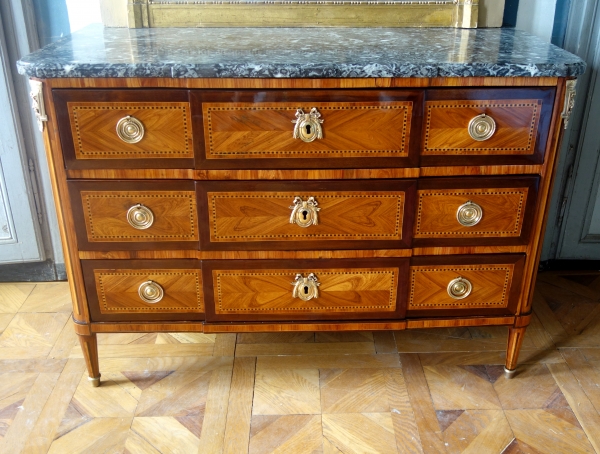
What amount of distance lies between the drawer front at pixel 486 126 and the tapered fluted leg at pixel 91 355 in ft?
2.87

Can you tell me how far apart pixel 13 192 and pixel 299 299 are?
0.99m

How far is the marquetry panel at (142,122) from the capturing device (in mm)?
1104

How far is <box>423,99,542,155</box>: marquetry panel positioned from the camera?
1123mm

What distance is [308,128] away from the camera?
1.12 metres

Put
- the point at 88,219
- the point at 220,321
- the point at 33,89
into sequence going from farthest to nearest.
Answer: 1. the point at 220,321
2. the point at 88,219
3. the point at 33,89

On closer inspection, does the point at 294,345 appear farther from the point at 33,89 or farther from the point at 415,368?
the point at 33,89

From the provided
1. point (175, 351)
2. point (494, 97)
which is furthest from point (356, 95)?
point (175, 351)

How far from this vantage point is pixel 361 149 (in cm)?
115

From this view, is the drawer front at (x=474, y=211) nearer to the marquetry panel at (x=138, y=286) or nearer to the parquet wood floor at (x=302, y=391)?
the parquet wood floor at (x=302, y=391)

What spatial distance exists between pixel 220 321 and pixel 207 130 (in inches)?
17.9

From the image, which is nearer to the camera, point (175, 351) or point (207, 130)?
point (207, 130)

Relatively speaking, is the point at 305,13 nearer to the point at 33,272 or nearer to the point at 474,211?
the point at 474,211

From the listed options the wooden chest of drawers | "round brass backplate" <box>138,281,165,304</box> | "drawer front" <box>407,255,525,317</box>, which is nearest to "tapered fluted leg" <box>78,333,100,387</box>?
the wooden chest of drawers

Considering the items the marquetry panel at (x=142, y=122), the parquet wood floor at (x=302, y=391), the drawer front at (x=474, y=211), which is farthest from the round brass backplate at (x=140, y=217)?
the drawer front at (x=474, y=211)
